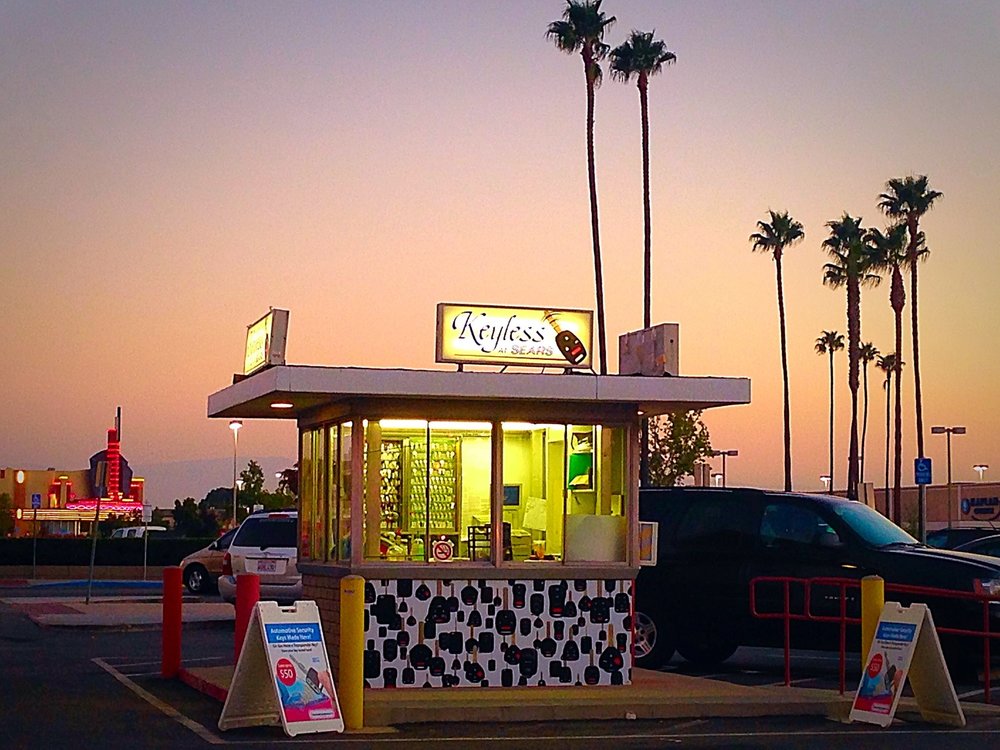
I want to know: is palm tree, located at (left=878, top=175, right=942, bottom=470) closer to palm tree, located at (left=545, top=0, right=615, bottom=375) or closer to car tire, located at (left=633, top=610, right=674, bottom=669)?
palm tree, located at (left=545, top=0, right=615, bottom=375)

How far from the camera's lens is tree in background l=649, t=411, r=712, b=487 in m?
58.5

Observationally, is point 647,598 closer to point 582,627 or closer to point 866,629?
point 582,627

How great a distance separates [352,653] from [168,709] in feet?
6.82

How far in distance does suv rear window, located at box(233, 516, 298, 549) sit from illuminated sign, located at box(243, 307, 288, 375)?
429 inches

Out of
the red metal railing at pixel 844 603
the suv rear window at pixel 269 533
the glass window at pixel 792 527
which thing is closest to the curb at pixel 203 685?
the red metal railing at pixel 844 603

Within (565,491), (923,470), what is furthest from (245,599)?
(923,470)

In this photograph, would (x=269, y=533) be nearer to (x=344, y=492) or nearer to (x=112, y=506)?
(x=344, y=492)

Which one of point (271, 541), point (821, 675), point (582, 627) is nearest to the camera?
point (582, 627)

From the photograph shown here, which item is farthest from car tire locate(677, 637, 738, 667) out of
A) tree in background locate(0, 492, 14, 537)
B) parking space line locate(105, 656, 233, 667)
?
tree in background locate(0, 492, 14, 537)

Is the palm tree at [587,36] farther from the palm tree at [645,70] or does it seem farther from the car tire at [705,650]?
the car tire at [705,650]

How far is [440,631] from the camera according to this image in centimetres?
1477

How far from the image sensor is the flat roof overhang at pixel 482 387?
14195mm

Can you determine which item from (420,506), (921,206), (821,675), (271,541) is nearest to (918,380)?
(921,206)

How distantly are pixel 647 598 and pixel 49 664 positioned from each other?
7.18 m
